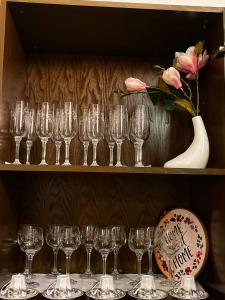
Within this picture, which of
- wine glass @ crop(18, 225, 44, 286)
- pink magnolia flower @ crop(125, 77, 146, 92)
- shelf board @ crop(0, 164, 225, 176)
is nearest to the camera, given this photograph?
shelf board @ crop(0, 164, 225, 176)

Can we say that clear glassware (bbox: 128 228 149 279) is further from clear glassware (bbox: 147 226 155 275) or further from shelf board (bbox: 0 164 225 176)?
shelf board (bbox: 0 164 225 176)

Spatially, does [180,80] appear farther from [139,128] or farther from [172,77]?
[139,128]

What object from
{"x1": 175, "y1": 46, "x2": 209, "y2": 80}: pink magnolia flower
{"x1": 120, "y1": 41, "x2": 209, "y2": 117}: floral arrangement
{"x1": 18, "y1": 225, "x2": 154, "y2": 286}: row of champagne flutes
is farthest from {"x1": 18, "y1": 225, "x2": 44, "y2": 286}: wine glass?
{"x1": 175, "y1": 46, "x2": 209, "y2": 80}: pink magnolia flower

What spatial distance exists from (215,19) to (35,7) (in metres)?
0.57

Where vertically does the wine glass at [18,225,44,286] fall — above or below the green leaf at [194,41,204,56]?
below

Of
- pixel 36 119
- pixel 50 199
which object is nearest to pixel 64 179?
pixel 50 199

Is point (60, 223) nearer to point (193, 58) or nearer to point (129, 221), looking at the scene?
point (129, 221)

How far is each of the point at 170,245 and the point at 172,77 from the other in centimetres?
55

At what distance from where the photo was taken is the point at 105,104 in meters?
1.33

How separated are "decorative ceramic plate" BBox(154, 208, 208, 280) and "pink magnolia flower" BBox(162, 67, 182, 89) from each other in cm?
42

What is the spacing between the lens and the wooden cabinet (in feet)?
3.47

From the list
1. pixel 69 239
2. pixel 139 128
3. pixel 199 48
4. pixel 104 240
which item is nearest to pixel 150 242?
pixel 104 240

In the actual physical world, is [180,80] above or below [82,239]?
above

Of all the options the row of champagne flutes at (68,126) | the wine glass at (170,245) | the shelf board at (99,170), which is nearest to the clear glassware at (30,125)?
the row of champagne flutes at (68,126)
